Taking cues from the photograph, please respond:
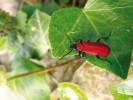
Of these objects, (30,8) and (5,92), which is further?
(30,8)

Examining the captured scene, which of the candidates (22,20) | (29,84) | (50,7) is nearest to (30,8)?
(50,7)

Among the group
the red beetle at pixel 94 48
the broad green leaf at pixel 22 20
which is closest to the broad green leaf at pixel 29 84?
the broad green leaf at pixel 22 20

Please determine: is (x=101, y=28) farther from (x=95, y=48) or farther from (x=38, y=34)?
(x=38, y=34)

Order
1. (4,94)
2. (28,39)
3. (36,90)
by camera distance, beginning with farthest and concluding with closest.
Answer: (28,39) < (36,90) < (4,94)

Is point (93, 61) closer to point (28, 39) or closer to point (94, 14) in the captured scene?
point (94, 14)

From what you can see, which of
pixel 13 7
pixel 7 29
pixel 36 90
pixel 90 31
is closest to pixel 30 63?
pixel 36 90

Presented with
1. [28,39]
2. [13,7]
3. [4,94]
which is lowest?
[4,94]

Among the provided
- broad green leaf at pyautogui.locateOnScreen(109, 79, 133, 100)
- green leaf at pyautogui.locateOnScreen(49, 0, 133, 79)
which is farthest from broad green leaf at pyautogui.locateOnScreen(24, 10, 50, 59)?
broad green leaf at pyautogui.locateOnScreen(109, 79, 133, 100)

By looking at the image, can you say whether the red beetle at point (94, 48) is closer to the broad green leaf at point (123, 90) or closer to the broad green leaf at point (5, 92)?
the broad green leaf at point (123, 90)
